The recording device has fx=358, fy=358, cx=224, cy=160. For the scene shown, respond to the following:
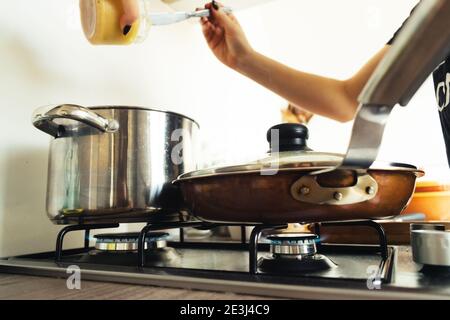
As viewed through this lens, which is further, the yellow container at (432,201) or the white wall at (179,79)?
the yellow container at (432,201)

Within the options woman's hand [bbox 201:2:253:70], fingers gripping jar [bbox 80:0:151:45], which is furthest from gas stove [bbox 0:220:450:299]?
woman's hand [bbox 201:2:253:70]

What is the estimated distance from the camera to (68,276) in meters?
0.49

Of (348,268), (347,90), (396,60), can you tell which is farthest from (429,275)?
(347,90)

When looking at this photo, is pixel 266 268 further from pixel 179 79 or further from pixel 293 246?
pixel 179 79

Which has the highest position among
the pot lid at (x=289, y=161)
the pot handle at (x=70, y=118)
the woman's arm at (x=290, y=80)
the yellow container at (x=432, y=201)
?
the woman's arm at (x=290, y=80)

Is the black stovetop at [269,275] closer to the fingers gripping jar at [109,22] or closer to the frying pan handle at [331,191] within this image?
the frying pan handle at [331,191]

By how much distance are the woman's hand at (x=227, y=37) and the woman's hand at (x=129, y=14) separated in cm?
27

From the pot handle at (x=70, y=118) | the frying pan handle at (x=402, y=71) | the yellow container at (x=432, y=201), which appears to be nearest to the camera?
the frying pan handle at (x=402, y=71)

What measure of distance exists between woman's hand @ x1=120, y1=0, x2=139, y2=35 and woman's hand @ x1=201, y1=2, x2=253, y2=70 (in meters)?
0.27

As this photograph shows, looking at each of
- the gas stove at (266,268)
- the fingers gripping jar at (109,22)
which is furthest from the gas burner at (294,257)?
the fingers gripping jar at (109,22)

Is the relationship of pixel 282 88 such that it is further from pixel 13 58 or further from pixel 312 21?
pixel 312 21

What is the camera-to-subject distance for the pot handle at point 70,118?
0.54 meters

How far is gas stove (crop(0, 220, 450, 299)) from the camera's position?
1.15 feet
